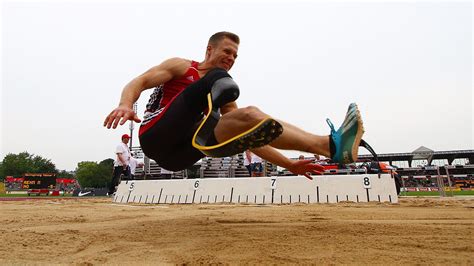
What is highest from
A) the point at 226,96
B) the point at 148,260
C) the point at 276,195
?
the point at 226,96


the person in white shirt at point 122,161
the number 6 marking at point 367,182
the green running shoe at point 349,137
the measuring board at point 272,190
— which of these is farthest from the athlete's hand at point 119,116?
the person in white shirt at point 122,161

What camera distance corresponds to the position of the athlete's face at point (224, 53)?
284cm

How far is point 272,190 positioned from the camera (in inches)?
253

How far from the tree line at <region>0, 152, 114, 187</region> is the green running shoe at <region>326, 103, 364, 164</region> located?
6436 cm

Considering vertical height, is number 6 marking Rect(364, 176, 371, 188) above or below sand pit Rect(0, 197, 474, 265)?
above

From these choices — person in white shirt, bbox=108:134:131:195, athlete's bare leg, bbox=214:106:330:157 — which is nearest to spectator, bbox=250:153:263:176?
person in white shirt, bbox=108:134:131:195

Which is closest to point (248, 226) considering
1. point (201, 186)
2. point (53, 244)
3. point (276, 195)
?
point (53, 244)

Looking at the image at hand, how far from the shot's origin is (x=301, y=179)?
6.30 m

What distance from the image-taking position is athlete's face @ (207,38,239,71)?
2.84m

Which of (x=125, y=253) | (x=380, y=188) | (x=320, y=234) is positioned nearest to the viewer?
(x=125, y=253)

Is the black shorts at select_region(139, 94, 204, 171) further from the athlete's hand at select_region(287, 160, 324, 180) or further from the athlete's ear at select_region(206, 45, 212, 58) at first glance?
the athlete's hand at select_region(287, 160, 324, 180)

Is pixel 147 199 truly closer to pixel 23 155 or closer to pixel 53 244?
pixel 53 244

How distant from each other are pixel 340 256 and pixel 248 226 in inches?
45.9

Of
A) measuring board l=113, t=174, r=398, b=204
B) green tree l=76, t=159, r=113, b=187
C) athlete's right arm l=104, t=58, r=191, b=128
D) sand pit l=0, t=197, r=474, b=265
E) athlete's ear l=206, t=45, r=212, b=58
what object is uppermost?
green tree l=76, t=159, r=113, b=187
